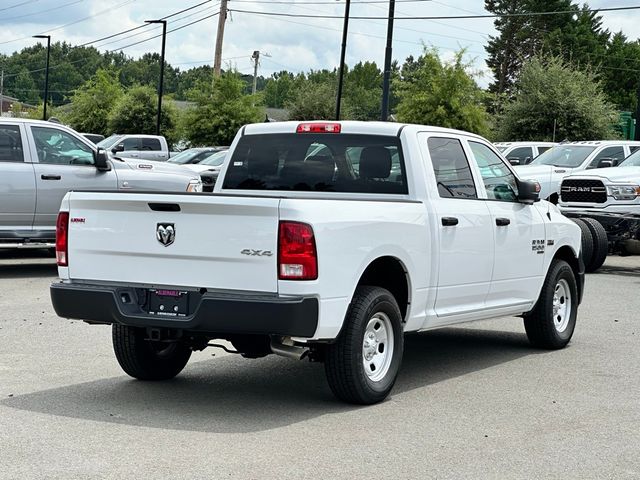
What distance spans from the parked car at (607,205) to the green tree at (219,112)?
1285 inches

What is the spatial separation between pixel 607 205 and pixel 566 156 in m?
5.90

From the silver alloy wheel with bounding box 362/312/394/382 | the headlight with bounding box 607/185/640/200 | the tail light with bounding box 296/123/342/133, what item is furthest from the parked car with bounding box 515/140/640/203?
the silver alloy wheel with bounding box 362/312/394/382

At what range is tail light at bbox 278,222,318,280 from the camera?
7.06 metres

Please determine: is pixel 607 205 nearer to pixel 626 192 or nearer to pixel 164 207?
pixel 626 192

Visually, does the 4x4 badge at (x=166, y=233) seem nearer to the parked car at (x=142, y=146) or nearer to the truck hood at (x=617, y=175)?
the truck hood at (x=617, y=175)

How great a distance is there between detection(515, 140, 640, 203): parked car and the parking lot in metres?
12.4

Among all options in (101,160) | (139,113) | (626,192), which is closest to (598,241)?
(626,192)

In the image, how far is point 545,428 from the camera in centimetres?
720

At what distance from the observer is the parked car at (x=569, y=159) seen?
23125mm

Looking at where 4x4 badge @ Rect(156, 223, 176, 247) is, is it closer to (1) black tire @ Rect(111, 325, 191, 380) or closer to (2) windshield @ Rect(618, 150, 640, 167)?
(1) black tire @ Rect(111, 325, 191, 380)

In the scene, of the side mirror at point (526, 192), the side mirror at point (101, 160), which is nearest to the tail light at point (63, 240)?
the side mirror at point (526, 192)

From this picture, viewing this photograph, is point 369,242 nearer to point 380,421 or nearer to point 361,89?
point 380,421

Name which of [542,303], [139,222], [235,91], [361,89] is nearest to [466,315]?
[542,303]

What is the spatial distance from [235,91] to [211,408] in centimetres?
4549
